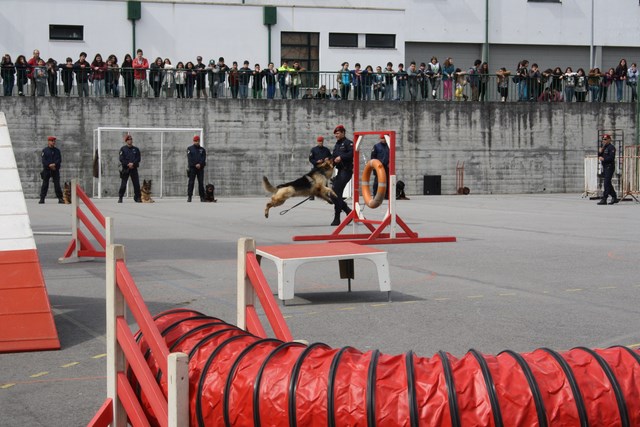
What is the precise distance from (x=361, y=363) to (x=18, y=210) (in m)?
4.74

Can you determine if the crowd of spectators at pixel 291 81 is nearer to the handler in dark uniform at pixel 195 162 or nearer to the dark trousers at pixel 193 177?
the handler in dark uniform at pixel 195 162

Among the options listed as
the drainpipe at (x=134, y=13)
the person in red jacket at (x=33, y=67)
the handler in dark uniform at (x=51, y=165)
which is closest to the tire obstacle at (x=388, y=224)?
the handler in dark uniform at (x=51, y=165)

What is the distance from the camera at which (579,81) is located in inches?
1549

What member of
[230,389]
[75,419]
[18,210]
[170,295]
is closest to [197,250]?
[170,295]

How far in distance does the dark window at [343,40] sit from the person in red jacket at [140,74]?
9.53 metres

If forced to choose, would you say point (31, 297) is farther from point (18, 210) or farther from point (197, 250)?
point (197, 250)

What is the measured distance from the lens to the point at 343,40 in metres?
42.5

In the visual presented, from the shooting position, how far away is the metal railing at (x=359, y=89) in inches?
1396

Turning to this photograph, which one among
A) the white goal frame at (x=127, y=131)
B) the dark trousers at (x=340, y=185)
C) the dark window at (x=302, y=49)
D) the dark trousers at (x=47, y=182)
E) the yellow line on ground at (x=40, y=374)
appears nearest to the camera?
the yellow line on ground at (x=40, y=374)

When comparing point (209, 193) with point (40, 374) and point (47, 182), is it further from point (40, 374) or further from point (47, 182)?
point (40, 374)

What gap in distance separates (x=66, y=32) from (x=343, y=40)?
36.2ft

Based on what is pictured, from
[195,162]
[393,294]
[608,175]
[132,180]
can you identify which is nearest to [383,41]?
[195,162]

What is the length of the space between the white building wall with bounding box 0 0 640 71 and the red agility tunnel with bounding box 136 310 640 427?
119ft

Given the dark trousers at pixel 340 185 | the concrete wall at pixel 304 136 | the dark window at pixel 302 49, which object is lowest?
the dark trousers at pixel 340 185
